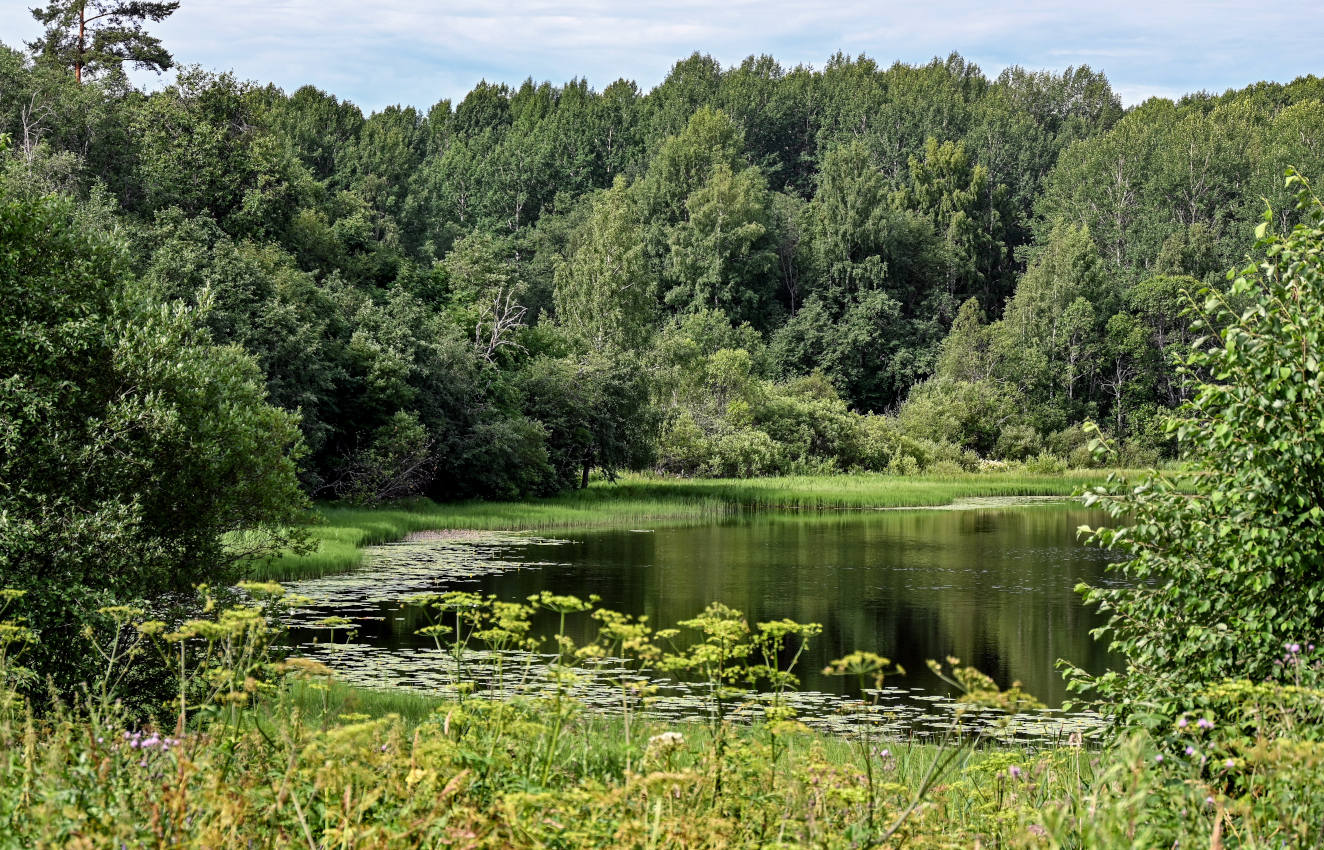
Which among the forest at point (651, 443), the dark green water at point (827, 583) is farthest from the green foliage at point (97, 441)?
the dark green water at point (827, 583)

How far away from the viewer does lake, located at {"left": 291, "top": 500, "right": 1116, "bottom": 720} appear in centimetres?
1862

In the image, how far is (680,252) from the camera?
85.1 meters

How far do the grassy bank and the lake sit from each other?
114cm

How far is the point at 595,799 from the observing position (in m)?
4.12

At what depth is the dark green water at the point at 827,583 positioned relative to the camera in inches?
779

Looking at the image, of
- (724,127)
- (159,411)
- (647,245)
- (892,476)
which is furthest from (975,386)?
(159,411)

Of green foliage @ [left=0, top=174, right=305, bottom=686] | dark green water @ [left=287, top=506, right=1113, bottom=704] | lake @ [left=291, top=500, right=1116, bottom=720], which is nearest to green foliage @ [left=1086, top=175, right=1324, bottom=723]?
green foliage @ [left=0, top=174, right=305, bottom=686]

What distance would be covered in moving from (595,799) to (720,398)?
56.3 metres

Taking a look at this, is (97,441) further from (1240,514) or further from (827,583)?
(827,583)

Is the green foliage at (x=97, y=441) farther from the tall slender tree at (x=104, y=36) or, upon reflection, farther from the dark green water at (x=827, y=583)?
the tall slender tree at (x=104, y=36)

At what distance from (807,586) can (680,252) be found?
200ft

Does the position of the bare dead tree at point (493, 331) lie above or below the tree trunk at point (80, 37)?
below

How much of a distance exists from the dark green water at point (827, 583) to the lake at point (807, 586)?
4 centimetres

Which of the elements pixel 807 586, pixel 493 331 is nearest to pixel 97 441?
pixel 807 586
